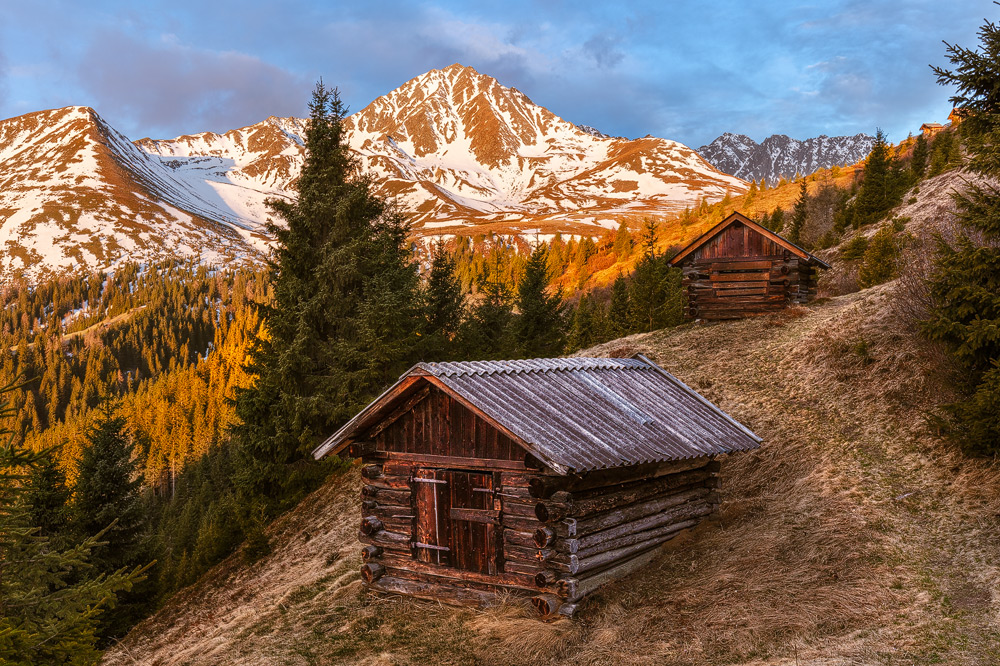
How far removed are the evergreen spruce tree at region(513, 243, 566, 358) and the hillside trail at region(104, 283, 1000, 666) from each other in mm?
14029

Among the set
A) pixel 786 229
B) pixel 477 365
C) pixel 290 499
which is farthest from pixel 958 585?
pixel 786 229

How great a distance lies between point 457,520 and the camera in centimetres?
1273

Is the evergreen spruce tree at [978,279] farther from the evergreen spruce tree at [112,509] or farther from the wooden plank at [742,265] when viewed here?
the evergreen spruce tree at [112,509]

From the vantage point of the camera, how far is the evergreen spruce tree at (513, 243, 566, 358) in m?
34.4

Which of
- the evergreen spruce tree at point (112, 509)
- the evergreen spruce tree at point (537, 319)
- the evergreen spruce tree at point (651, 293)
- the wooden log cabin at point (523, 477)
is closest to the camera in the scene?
the wooden log cabin at point (523, 477)

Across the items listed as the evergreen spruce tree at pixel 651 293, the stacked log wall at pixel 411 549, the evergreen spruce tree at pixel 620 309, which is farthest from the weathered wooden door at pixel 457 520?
the evergreen spruce tree at pixel 620 309

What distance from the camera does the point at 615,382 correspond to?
15.1 meters

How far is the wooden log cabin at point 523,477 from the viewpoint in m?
11.4

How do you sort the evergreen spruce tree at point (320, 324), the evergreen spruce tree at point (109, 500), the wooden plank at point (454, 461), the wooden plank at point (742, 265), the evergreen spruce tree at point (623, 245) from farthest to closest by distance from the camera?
the evergreen spruce tree at point (623, 245) → the wooden plank at point (742, 265) → the evergreen spruce tree at point (109, 500) → the evergreen spruce tree at point (320, 324) → the wooden plank at point (454, 461)

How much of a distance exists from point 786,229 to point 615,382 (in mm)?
56447

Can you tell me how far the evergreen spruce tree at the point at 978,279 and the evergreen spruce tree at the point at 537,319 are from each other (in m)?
21.4

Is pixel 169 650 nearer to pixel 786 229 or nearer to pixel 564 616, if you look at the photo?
pixel 564 616

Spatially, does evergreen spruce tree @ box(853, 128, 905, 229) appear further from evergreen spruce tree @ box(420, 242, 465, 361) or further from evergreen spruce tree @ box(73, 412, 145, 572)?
evergreen spruce tree @ box(73, 412, 145, 572)

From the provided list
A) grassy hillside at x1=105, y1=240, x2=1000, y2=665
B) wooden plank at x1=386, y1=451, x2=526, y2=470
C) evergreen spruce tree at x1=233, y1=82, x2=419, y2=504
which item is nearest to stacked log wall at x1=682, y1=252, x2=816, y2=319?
grassy hillside at x1=105, y1=240, x2=1000, y2=665
